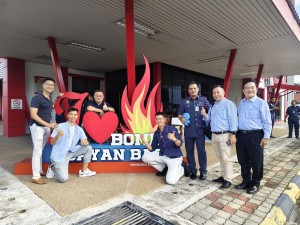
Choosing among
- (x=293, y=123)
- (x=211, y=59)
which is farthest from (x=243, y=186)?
(x=293, y=123)

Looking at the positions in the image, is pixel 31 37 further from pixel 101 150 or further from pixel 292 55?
pixel 292 55

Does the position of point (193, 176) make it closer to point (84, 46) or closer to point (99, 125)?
point (99, 125)

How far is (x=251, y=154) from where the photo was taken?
3.30m

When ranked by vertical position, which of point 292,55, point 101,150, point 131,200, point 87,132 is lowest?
point 131,200

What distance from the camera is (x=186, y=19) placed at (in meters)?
5.36

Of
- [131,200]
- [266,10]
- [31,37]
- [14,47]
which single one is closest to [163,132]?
[131,200]

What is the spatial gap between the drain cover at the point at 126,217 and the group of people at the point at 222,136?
3.41ft

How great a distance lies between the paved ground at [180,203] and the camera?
2.54 m

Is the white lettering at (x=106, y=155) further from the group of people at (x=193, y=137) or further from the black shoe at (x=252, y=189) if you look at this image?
the black shoe at (x=252, y=189)

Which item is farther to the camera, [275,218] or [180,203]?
[180,203]

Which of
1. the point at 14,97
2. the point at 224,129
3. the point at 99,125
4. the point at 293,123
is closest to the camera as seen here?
the point at 224,129

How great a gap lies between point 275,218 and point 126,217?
173 cm

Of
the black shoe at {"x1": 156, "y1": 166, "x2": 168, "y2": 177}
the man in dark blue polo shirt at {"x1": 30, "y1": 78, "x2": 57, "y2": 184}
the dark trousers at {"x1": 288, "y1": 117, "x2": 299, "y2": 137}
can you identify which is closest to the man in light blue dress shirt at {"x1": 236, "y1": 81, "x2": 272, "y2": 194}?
the black shoe at {"x1": 156, "y1": 166, "x2": 168, "y2": 177}

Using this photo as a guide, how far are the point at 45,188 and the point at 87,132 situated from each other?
4.25 ft
